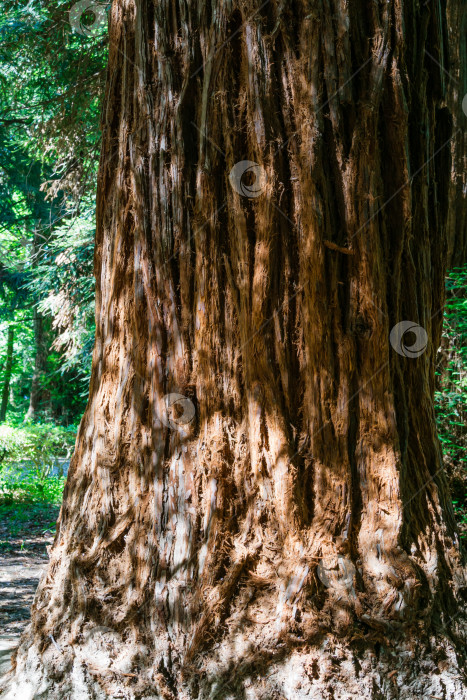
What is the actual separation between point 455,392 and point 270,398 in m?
4.76

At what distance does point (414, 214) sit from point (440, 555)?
1.46 m

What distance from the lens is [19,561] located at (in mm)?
6801

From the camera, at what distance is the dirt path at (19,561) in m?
4.01

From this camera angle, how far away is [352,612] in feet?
7.71

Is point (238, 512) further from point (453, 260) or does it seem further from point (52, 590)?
point (453, 260)

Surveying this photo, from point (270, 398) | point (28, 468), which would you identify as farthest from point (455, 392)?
point (28, 468)

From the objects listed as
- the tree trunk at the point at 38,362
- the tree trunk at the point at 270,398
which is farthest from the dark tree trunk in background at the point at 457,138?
the tree trunk at the point at 38,362
